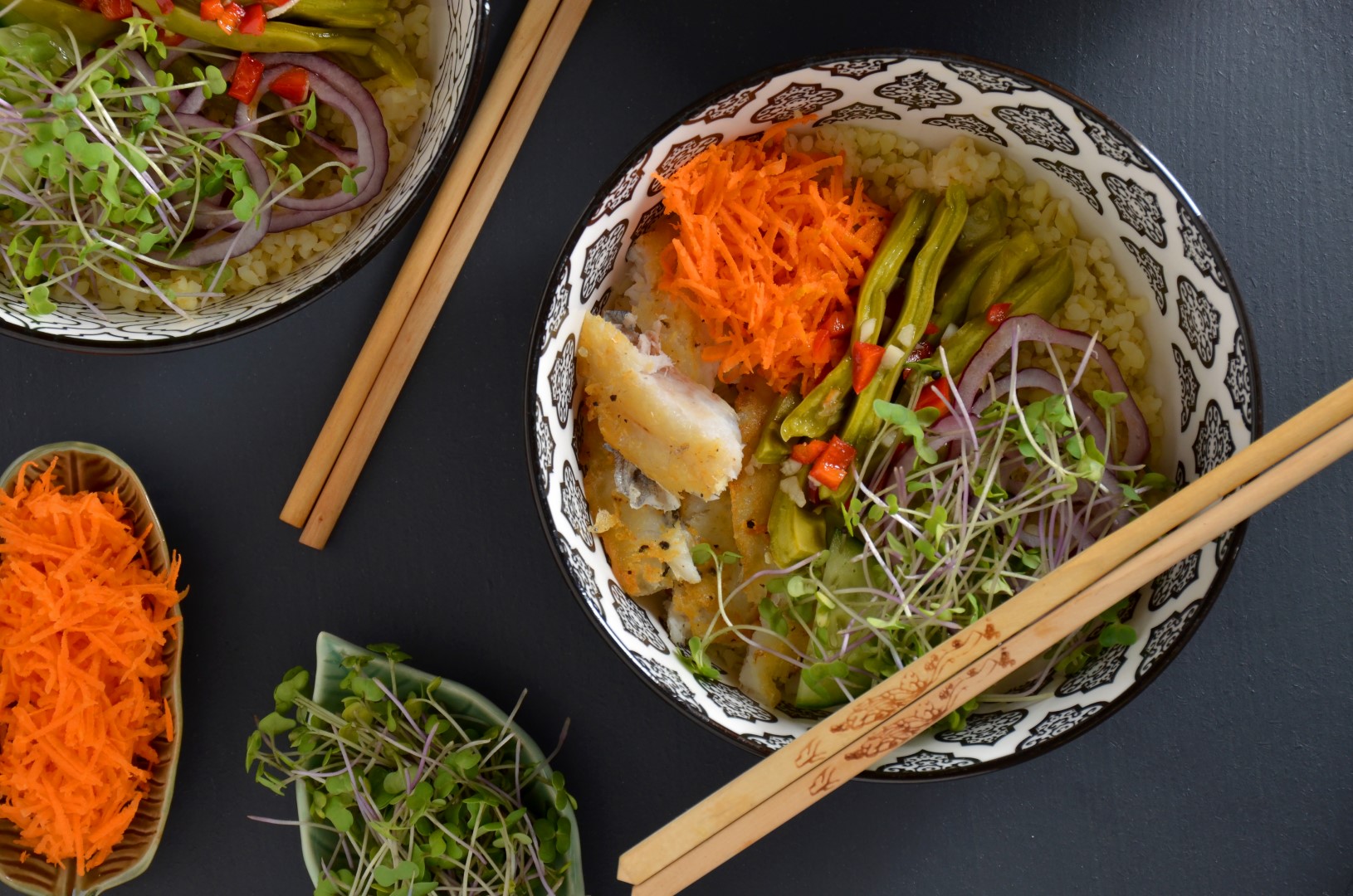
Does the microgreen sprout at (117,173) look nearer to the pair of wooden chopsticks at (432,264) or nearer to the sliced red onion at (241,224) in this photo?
the sliced red onion at (241,224)

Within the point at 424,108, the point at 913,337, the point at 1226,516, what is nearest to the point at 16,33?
the point at 424,108

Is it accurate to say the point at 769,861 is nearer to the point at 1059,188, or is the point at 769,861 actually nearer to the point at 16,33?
the point at 1059,188

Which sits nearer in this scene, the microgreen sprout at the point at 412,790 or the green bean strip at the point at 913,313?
the green bean strip at the point at 913,313

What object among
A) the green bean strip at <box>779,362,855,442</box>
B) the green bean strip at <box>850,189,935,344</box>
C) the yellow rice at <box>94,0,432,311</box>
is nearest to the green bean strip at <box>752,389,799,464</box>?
the green bean strip at <box>779,362,855,442</box>

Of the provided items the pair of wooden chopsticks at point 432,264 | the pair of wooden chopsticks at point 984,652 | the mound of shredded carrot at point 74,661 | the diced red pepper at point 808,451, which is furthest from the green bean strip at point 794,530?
the mound of shredded carrot at point 74,661

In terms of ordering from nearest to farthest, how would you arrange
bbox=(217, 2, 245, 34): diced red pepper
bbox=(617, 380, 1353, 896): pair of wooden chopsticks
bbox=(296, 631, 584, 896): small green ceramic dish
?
bbox=(617, 380, 1353, 896): pair of wooden chopsticks
bbox=(217, 2, 245, 34): diced red pepper
bbox=(296, 631, 584, 896): small green ceramic dish

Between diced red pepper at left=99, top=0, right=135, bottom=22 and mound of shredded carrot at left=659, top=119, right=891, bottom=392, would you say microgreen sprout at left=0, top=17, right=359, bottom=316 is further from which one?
mound of shredded carrot at left=659, top=119, right=891, bottom=392

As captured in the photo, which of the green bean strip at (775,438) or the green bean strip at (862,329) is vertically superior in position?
the green bean strip at (862,329)
